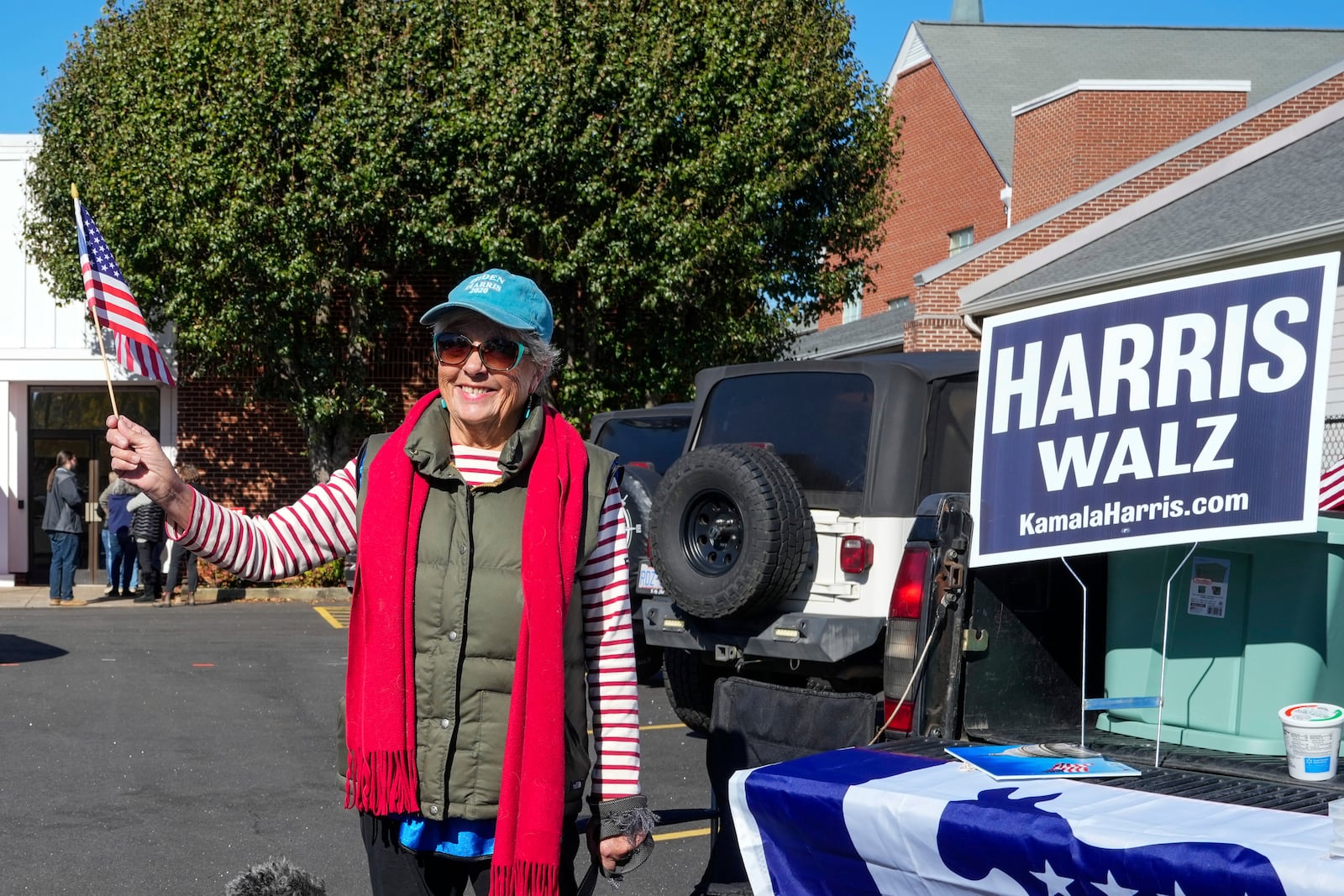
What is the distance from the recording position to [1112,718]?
12.6 feet

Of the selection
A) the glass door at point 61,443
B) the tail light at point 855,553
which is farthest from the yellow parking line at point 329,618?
the tail light at point 855,553

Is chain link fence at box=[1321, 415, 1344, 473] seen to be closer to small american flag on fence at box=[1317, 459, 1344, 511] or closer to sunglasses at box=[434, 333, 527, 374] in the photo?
small american flag on fence at box=[1317, 459, 1344, 511]

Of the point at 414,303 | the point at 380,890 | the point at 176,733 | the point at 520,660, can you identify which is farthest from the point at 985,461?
the point at 414,303

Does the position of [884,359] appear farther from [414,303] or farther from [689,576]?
[414,303]

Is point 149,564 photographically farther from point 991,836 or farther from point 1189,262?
point 991,836

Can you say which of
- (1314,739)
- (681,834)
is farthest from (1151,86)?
(1314,739)

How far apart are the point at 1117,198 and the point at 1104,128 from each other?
17.8ft

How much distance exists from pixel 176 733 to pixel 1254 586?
7.08 m

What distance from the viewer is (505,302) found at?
9.81 feet

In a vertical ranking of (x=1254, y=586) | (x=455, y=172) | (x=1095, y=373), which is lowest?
(x=1254, y=586)

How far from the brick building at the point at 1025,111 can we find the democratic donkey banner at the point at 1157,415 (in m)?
19.9

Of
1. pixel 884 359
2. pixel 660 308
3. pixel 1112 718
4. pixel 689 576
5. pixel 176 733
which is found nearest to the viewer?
pixel 1112 718

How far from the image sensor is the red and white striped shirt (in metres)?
2.99

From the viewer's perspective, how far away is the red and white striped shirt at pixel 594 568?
2.99m
